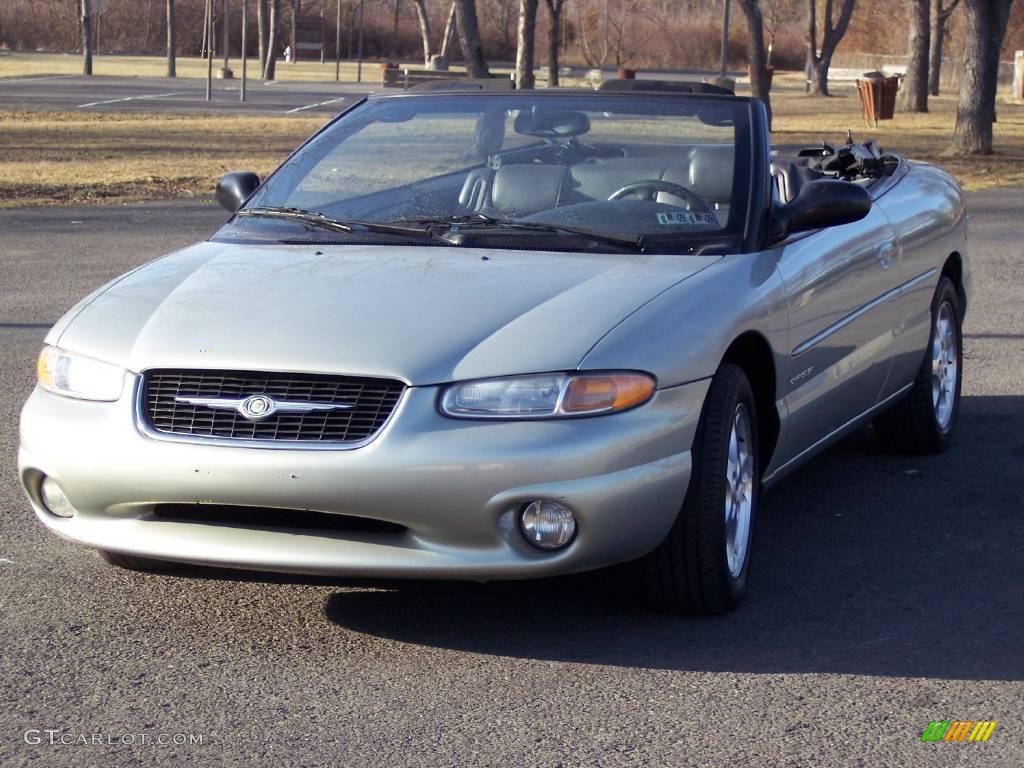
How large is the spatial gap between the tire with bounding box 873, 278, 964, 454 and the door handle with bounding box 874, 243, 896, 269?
65 centimetres

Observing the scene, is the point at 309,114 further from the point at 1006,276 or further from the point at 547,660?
Result: the point at 547,660

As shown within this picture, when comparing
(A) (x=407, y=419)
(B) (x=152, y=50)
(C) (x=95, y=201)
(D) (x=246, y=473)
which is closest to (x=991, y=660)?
(A) (x=407, y=419)

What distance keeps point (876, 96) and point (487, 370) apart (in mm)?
31076

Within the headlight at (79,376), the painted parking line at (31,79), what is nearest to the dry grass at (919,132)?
the headlight at (79,376)

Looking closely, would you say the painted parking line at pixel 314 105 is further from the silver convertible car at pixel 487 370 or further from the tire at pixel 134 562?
the tire at pixel 134 562

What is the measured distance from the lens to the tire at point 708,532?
4422 mm

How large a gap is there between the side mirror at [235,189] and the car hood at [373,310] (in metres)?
0.75

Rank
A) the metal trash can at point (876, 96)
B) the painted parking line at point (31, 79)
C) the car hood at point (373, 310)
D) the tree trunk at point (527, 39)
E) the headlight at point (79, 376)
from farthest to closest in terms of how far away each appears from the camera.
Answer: the painted parking line at point (31, 79) < the tree trunk at point (527, 39) < the metal trash can at point (876, 96) < the headlight at point (79, 376) < the car hood at point (373, 310)

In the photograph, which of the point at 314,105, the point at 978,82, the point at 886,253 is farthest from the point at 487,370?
the point at 314,105

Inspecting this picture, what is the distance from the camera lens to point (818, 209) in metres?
5.20

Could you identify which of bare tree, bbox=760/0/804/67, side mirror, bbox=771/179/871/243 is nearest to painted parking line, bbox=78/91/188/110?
side mirror, bbox=771/179/871/243

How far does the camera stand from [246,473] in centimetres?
407

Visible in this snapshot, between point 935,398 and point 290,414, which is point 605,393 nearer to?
point 290,414

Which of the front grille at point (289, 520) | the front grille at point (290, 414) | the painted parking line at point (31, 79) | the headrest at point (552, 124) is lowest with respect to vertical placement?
the painted parking line at point (31, 79)
